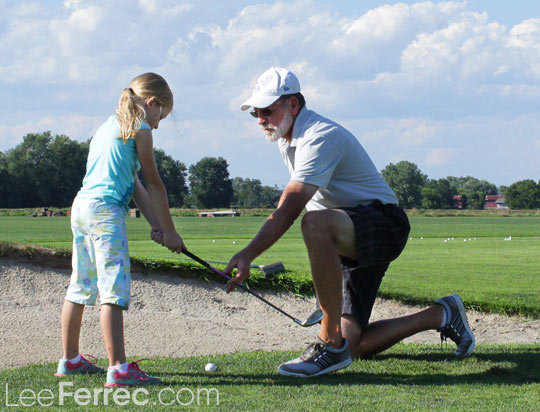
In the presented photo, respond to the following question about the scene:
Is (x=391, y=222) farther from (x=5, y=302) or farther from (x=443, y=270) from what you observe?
(x=443, y=270)

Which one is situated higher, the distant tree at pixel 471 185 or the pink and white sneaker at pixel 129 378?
the distant tree at pixel 471 185

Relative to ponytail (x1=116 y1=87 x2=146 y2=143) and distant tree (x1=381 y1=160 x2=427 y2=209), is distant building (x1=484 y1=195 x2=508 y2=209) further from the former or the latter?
ponytail (x1=116 y1=87 x2=146 y2=143)

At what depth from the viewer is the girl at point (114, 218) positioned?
3.92m

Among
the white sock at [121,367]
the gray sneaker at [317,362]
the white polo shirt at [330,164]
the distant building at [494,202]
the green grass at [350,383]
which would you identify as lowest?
the green grass at [350,383]

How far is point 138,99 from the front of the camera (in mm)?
4094

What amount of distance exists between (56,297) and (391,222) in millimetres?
4036

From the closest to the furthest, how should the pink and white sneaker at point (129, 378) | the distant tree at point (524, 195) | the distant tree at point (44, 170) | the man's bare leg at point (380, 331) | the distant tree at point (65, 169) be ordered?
the pink and white sneaker at point (129, 378) → the man's bare leg at point (380, 331) → the distant tree at point (44, 170) → the distant tree at point (65, 169) → the distant tree at point (524, 195)

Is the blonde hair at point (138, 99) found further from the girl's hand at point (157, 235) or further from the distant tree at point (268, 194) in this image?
the distant tree at point (268, 194)

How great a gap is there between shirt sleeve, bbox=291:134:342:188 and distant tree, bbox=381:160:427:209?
120m

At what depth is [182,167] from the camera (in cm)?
10900

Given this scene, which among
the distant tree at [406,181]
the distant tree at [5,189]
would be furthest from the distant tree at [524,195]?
the distant tree at [5,189]

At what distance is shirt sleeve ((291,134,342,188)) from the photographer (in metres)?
4.08

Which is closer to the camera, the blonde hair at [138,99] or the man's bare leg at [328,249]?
the blonde hair at [138,99]

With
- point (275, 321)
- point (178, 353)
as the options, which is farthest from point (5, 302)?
point (275, 321)
